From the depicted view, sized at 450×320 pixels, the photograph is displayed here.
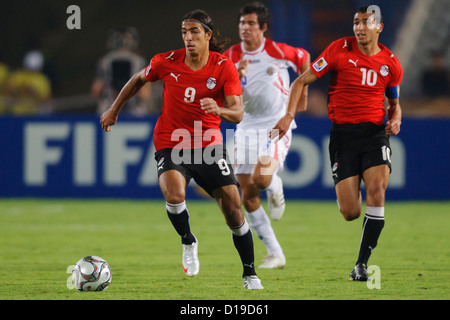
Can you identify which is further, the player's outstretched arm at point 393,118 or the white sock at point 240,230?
the player's outstretched arm at point 393,118

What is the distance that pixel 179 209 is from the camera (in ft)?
22.7

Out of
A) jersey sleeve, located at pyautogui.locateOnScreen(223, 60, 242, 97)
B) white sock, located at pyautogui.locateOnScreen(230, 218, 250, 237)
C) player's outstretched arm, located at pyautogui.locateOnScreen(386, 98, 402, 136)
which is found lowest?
white sock, located at pyautogui.locateOnScreen(230, 218, 250, 237)

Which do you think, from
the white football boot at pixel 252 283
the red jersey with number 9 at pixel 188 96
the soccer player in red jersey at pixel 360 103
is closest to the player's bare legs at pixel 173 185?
the red jersey with number 9 at pixel 188 96

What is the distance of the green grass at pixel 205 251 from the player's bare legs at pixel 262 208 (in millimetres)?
195

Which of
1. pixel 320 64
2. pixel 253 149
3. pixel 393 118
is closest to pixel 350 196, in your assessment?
pixel 393 118

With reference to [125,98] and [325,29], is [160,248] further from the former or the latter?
[325,29]

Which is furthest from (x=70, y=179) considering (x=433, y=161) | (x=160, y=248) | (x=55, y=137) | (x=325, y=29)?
(x=325, y=29)

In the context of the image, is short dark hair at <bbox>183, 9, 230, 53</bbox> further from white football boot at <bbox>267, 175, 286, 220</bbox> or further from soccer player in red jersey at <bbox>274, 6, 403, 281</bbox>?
white football boot at <bbox>267, 175, 286, 220</bbox>

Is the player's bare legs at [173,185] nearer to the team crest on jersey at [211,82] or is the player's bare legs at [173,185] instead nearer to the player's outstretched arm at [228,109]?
the player's outstretched arm at [228,109]

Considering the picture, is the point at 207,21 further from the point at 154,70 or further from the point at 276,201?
the point at 276,201

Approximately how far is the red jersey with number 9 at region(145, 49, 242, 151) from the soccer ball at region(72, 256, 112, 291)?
118cm

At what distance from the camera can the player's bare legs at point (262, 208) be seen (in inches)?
315

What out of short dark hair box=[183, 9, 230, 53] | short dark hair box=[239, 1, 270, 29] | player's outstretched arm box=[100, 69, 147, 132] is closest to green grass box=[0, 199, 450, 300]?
player's outstretched arm box=[100, 69, 147, 132]

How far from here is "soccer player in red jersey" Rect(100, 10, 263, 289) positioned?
6.65 m
